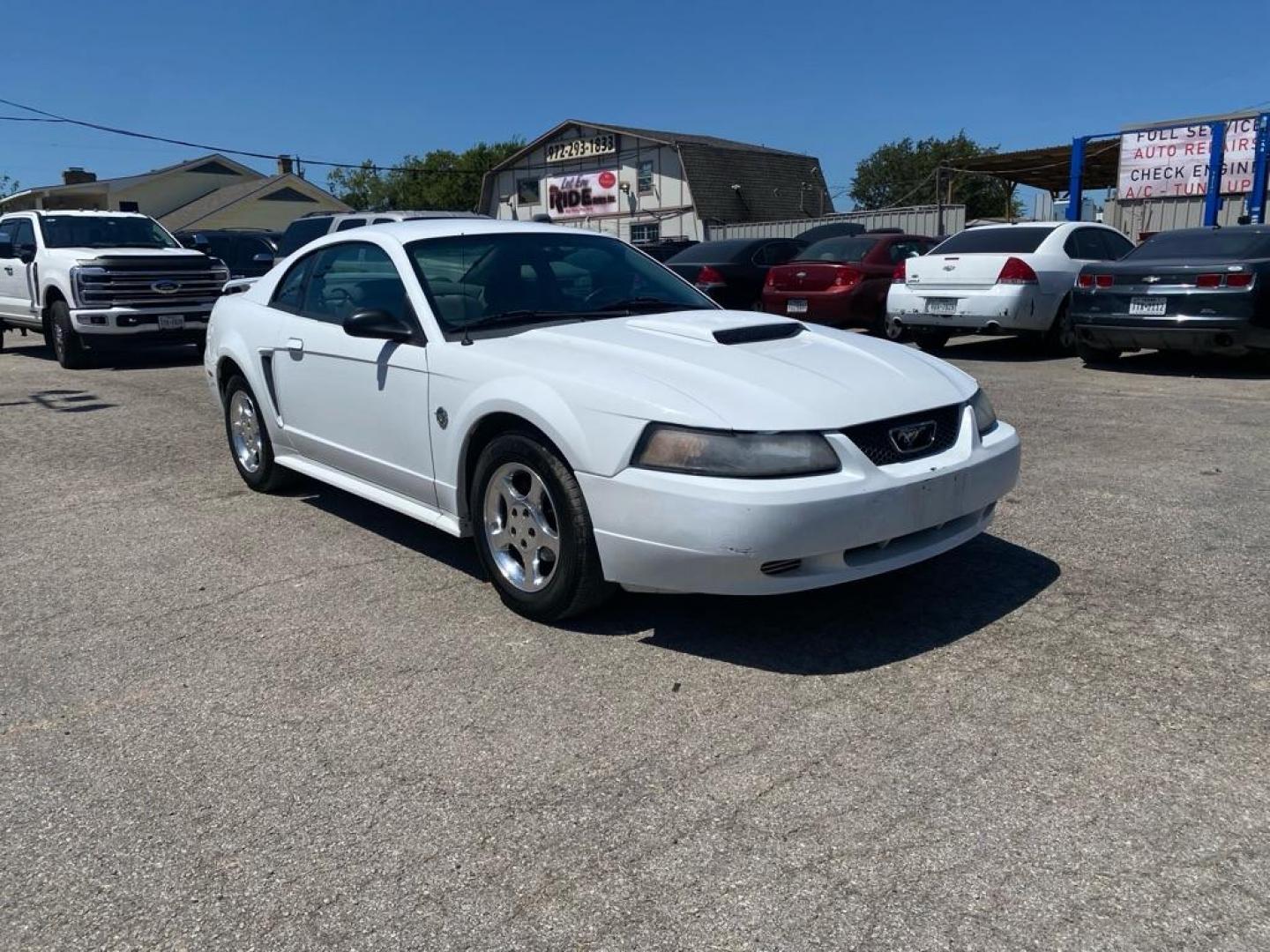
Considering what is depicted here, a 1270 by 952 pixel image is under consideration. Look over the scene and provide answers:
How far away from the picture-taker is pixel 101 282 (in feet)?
41.5

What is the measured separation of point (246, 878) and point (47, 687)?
1.61 metres

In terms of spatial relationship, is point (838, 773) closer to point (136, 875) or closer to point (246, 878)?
point (246, 878)

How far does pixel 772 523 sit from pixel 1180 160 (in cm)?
2226

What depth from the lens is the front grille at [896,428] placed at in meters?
3.71

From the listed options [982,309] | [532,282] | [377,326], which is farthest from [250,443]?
[982,309]

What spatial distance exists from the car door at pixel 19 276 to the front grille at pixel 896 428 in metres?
13.1

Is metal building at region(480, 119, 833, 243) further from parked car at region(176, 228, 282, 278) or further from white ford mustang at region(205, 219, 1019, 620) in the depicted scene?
white ford mustang at region(205, 219, 1019, 620)

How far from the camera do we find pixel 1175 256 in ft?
33.7

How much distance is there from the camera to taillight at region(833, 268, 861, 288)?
1312cm

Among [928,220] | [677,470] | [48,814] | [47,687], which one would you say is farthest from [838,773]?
[928,220]

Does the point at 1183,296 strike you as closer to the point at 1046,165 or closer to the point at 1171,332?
the point at 1171,332

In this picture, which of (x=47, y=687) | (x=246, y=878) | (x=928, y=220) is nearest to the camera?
(x=246, y=878)

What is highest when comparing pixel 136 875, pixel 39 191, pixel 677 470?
pixel 39 191

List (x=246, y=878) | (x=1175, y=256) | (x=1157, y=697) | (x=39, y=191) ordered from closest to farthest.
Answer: (x=246, y=878) < (x=1157, y=697) < (x=1175, y=256) < (x=39, y=191)
